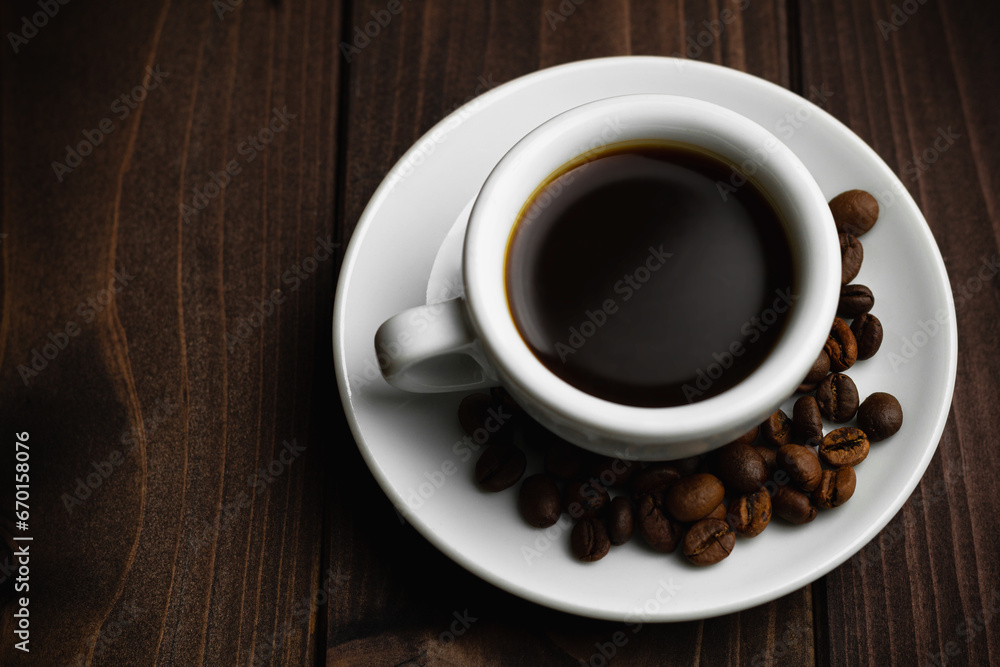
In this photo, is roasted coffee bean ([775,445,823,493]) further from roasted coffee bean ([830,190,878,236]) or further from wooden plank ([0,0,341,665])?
wooden plank ([0,0,341,665])

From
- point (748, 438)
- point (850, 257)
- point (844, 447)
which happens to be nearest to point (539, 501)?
point (748, 438)

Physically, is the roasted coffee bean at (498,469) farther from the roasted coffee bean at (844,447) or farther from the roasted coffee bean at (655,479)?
the roasted coffee bean at (844,447)

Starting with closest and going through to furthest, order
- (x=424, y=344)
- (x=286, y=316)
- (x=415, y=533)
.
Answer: (x=424, y=344) < (x=415, y=533) < (x=286, y=316)

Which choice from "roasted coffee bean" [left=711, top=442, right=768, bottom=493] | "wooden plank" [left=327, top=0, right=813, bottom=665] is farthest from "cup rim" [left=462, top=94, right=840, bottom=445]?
"wooden plank" [left=327, top=0, right=813, bottom=665]

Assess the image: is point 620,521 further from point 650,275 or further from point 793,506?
point 650,275

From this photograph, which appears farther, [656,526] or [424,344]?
[656,526]

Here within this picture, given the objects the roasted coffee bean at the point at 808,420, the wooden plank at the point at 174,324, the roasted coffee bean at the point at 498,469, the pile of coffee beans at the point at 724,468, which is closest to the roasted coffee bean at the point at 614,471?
the pile of coffee beans at the point at 724,468
